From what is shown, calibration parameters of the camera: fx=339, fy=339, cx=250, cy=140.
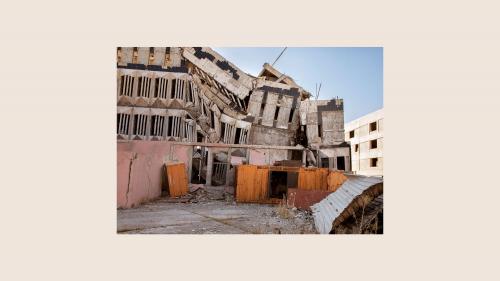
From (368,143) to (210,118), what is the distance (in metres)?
13.5

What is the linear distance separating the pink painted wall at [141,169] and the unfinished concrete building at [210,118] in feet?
0.12

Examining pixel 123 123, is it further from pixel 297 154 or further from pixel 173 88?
pixel 297 154

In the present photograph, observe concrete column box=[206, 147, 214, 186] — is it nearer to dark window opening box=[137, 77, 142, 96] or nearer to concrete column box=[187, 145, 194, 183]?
concrete column box=[187, 145, 194, 183]

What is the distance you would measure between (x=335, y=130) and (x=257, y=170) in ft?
23.9

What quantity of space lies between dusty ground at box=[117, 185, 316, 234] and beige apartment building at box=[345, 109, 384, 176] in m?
15.5

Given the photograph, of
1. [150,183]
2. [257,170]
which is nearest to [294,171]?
[257,170]

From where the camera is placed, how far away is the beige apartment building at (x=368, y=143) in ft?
78.6

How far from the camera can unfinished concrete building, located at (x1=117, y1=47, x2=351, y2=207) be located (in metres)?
13.8

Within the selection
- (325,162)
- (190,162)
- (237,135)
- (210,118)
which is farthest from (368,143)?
(190,162)

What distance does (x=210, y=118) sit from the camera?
17312 mm

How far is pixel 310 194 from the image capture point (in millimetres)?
10297

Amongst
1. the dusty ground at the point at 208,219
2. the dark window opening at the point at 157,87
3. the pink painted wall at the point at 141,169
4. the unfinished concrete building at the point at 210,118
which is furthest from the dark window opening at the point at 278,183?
the dark window opening at the point at 157,87

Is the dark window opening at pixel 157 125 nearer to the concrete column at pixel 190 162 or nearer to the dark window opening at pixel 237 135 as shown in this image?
the concrete column at pixel 190 162

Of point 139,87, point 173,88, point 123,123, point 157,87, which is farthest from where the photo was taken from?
point 173,88
